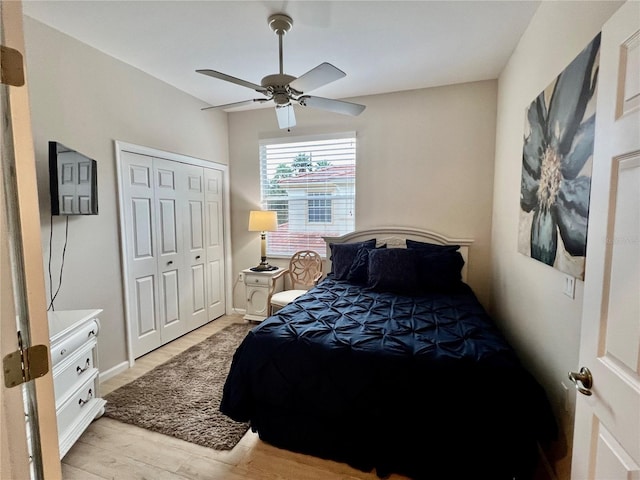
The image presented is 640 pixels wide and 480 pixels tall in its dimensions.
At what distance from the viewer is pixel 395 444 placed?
1666mm

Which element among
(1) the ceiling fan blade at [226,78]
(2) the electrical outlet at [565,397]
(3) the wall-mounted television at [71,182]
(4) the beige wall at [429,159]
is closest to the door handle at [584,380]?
(2) the electrical outlet at [565,397]

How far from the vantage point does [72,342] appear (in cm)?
179

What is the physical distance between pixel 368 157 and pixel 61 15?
283 cm

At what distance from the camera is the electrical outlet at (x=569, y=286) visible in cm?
145

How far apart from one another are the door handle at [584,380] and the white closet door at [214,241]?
370 cm

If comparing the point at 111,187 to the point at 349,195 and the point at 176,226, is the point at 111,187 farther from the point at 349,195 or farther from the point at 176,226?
the point at 349,195

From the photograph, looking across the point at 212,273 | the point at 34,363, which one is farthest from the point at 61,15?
the point at 212,273

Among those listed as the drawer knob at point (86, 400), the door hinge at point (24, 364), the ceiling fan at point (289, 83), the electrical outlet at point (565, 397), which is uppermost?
the ceiling fan at point (289, 83)

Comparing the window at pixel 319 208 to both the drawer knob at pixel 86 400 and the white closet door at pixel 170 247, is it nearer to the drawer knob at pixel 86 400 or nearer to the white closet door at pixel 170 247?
the white closet door at pixel 170 247

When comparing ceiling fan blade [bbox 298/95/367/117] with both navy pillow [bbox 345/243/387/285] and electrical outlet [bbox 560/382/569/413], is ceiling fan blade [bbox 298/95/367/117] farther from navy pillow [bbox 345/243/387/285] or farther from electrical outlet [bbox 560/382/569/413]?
electrical outlet [bbox 560/382/569/413]

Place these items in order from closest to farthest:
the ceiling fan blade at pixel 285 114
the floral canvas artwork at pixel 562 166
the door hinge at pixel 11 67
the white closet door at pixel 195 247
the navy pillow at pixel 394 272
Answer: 1. the door hinge at pixel 11 67
2. the floral canvas artwork at pixel 562 166
3. the ceiling fan blade at pixel 285 114
4. the navy pillow at pixel 394 272
5. the white closet door at pixel 195 247

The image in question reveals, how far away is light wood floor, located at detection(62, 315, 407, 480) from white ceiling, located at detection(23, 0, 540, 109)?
2.77 m

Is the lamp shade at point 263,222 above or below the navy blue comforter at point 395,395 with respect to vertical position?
above

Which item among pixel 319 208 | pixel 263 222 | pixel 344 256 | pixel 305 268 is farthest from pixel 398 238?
pixel 263 222
